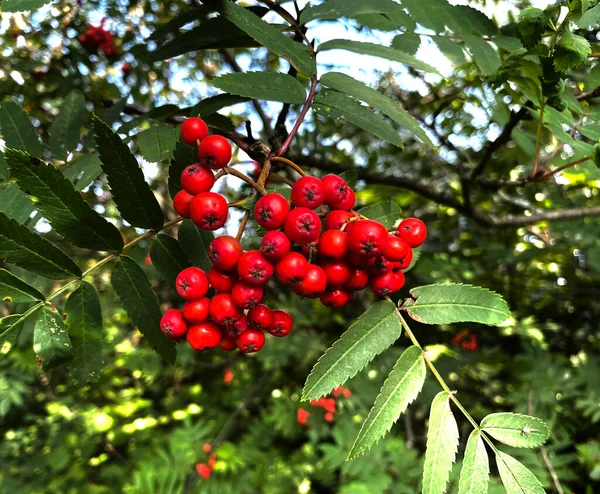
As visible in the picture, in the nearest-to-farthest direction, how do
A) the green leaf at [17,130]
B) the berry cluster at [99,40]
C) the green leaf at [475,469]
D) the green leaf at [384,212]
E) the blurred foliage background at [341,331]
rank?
the green leaf at [475,469], the green leaf at [384,212], the green leaf at [17,130], the blurred foliage background at [341,331], the berry cluster at [99,40]

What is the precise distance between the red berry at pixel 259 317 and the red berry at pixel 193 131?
1.60 feet

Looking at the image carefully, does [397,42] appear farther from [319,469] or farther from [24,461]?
[24,461]

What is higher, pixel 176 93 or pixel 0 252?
pixel 176 93

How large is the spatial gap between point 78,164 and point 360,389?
7.81 ft

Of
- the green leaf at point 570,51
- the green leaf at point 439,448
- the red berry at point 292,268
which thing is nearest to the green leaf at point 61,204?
the red berry at point 292,268

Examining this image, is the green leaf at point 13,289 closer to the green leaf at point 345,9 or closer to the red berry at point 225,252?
the red berry at point 225,252

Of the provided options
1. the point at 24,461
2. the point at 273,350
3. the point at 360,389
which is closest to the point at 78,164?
the point at 273,350

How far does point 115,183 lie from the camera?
1.12 meters

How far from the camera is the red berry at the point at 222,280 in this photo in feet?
3.63

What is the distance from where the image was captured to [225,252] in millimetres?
1044

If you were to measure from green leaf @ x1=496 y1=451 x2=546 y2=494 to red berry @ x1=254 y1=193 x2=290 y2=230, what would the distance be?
80 centimetres

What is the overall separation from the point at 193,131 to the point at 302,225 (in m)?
0.40

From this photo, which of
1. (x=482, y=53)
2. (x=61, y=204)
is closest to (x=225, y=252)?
(x=61, y=204)

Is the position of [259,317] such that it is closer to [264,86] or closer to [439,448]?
[439,448]
